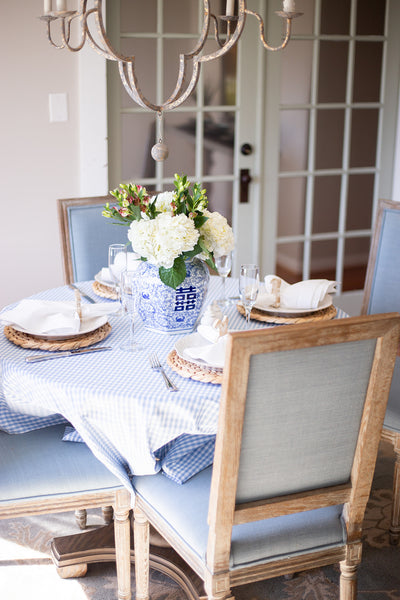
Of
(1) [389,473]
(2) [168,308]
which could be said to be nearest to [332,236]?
(1) [389,473]

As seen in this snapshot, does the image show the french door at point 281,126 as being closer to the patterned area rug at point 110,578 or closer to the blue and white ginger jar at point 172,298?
the blue and white ginger jar at point 172,298

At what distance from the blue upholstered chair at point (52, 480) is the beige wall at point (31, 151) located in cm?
162

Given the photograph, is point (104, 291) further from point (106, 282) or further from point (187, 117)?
point (187, 117)

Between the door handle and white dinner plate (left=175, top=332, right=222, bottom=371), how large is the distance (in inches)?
83.1

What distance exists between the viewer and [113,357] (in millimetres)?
1848

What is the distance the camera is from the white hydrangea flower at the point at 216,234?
1.95 m

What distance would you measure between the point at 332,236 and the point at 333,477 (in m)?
2.83

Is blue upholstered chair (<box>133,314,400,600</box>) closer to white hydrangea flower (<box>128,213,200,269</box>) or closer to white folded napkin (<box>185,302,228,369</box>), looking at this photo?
white folded napkin (<box>185,302,228,369</box>)

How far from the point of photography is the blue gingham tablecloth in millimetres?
1630

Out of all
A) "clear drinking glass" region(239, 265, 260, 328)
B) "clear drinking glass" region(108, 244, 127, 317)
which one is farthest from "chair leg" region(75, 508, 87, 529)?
"clear drinking glass" region(239, 265, 260, 328)

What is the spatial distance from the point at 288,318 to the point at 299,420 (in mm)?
660

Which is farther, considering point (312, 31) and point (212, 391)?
point (312, 31)

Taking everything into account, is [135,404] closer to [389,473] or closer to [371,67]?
[389,473]

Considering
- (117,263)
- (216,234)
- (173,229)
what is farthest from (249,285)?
(117,263)
